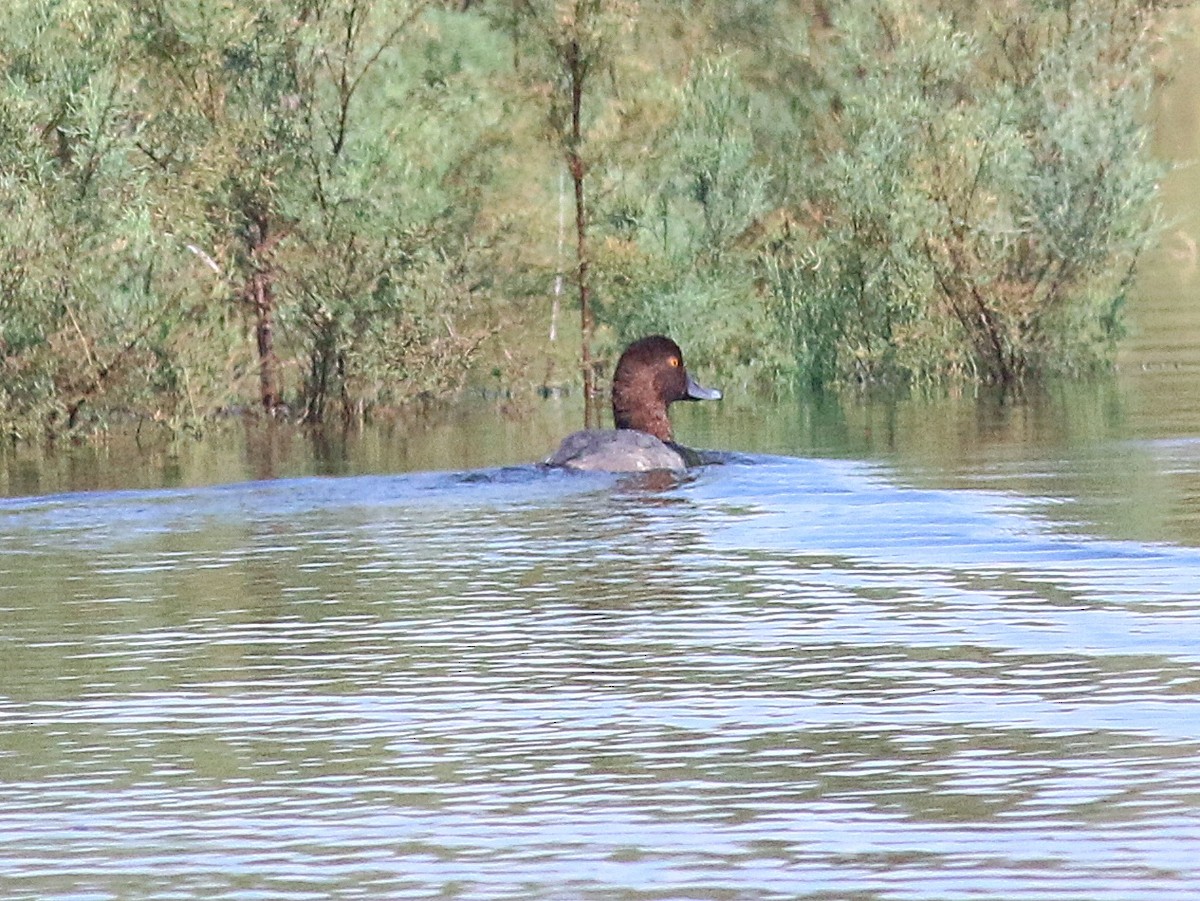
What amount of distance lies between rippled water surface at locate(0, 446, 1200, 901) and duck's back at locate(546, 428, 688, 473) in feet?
9.11

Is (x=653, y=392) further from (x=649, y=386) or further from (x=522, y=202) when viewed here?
(x=522, y=202)

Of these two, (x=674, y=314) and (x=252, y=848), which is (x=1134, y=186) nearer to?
(x=674, y=314)

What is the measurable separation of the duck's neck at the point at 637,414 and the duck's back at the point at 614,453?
1.62m

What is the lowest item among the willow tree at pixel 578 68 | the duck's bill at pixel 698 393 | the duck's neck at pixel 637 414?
the duck's neck at pixel 637 414

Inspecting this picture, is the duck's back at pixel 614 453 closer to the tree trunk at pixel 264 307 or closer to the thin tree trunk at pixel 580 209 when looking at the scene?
the tree trunk at pixel 264 307

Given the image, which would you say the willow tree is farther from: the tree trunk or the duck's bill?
the duck's bill

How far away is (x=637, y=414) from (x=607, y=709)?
1189 cm

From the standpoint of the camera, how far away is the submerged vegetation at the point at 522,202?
25.5m

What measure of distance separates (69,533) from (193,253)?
1093cm

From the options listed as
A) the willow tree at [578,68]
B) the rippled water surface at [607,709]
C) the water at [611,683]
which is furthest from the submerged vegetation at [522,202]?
the rippled water surface at [607,709]

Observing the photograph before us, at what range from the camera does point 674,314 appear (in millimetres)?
30141

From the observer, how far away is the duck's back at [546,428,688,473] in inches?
766

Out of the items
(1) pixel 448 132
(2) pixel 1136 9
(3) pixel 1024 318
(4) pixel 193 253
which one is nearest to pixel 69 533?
(4) pixel 193 253

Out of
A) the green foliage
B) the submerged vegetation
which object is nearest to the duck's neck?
the submerged vegetation
